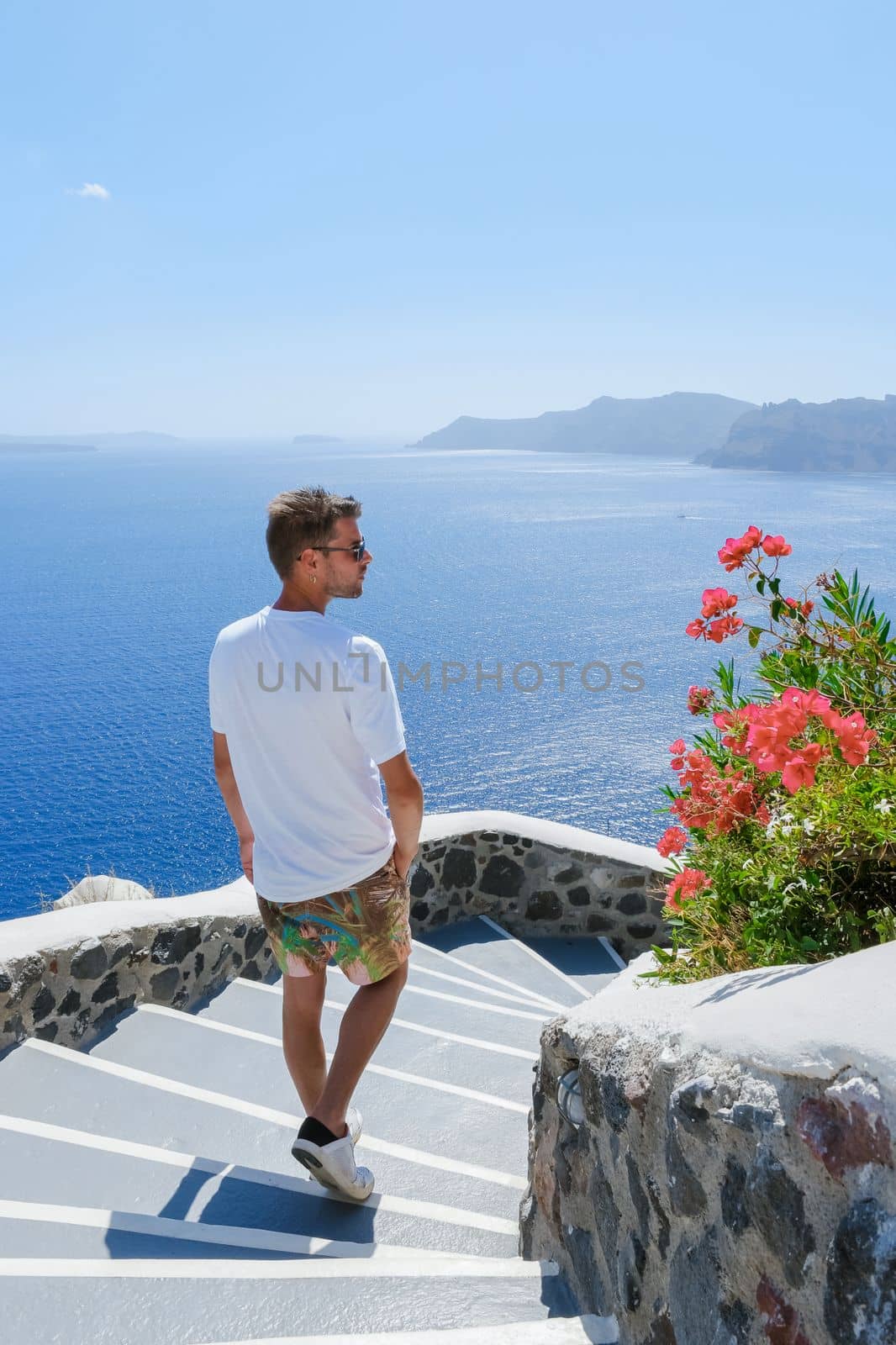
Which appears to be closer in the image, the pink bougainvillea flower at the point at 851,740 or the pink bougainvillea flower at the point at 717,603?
the pink bougainvillea flower at the point at 851,740

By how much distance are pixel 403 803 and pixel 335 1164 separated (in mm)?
840

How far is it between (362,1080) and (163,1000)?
0.87 m

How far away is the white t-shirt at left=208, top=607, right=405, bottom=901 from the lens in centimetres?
211

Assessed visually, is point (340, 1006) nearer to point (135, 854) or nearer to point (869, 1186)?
point (869, 1186)

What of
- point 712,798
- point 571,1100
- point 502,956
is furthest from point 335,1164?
point 502,956

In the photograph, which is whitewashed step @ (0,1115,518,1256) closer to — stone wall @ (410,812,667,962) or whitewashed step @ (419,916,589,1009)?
whitewashed step @ (419,916,589,1009)

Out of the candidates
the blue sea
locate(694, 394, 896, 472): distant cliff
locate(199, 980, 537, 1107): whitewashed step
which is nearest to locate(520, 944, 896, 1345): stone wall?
locate(199, 980, 537, 1107): whitewashed step

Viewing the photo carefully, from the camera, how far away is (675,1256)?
138 cm

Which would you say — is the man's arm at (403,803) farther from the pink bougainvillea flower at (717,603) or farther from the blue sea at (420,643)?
the blue sea at (420,643)

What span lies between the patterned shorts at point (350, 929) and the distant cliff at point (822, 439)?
13953cm

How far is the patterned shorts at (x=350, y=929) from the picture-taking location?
2.25 m

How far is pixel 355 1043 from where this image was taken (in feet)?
7.50

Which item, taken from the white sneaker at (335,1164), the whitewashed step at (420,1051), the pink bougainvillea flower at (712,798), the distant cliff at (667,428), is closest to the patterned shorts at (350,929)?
the white sneaker at (335,1164)

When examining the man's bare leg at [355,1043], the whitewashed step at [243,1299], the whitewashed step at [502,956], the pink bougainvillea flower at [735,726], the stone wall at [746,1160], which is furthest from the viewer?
the whitewashed step at [502,956]
